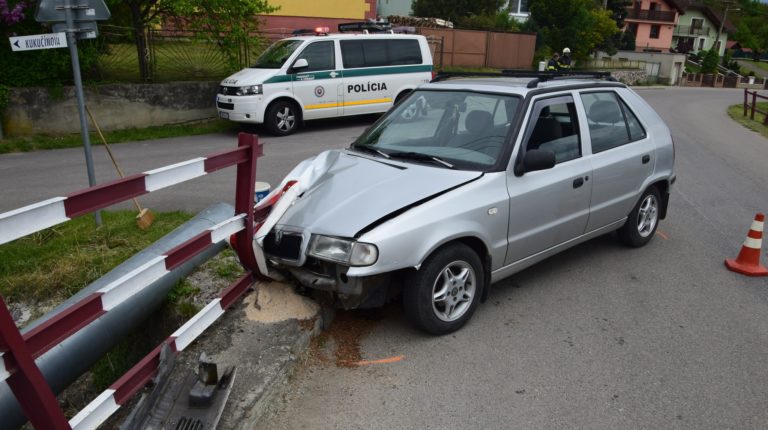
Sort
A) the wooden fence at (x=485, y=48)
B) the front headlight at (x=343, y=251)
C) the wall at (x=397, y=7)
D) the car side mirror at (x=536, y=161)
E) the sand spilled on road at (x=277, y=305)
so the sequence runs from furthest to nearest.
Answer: the wall at (x=397, y=7) < the wooden fence at (x=485, y=48) < the car side mirror at (x=536, y=161) < the sand spilled on road at (x=277, y=305) < the front headlight at (x=343, y=251)

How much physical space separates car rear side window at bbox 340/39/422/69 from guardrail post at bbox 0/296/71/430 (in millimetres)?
11413

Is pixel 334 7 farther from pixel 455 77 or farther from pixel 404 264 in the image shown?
pixel 404 264

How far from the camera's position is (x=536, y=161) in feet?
14.5

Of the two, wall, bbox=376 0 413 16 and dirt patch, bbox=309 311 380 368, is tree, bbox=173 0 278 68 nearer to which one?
dirt patch, bbox=309 311 380 368

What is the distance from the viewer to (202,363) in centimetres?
332

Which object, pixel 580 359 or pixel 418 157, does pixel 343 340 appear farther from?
pixel 580 359

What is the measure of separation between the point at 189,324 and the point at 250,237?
0.73 metres

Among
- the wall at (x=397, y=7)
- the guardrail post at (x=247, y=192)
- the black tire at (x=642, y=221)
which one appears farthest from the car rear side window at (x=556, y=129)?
the wall at (x=397, y=7)

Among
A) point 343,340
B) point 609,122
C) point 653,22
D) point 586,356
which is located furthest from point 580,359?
point 653,22

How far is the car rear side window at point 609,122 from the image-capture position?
530cm

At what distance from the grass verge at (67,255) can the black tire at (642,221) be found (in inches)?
185

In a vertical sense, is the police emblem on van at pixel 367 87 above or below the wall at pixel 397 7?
below

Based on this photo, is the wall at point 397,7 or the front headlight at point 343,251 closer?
the front headlight at point 343,251

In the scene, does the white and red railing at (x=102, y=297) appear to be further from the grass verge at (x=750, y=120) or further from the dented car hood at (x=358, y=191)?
the grass verge at (x=750, y=120)
